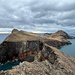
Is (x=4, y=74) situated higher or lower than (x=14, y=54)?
higher

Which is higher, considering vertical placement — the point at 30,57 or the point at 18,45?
the point at 18,45

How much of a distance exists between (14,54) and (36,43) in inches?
828

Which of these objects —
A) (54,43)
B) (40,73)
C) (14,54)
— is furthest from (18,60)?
(54,43)

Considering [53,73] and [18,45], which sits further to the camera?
[18,45]

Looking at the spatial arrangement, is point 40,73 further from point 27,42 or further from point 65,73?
point 27,42

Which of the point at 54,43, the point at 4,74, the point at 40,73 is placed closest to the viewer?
the point at 4,74

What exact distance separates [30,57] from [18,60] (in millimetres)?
9921

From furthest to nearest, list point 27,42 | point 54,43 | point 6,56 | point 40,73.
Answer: point 54,43 → point 27,42 → point 6,56 → point 40,73

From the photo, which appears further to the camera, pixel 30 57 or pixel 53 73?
pixel 30 57

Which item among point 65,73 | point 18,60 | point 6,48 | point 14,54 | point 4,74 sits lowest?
point 18,60

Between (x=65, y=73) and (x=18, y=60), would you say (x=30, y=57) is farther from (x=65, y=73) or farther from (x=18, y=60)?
(x=65, y=73)

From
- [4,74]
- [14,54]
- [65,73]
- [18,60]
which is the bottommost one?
[18,60]

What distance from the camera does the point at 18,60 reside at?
183ft

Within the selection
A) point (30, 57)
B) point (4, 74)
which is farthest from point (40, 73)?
point (30, 57)
